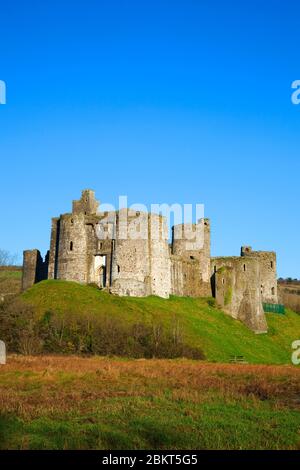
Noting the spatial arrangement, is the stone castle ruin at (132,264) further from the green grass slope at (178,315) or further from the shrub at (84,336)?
the shrub at (84,336)

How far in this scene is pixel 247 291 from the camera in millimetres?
61938

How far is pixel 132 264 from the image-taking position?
52.8m

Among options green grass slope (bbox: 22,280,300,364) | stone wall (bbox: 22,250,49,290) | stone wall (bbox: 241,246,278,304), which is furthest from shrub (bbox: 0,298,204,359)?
stone wall (bbox: 241,246,278,304)

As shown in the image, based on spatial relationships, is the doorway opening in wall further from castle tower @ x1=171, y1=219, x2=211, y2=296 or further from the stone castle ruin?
castle tower @ x1=171, y1=219, x2=211, y2=296

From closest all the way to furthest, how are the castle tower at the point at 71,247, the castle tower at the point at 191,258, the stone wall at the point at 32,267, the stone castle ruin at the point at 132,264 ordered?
the stone castle ruin at the point at 132,264 < the castle tower at the point at 71,247 < the stone wall at the point at 32,267 < the castle tower at the point at 191,258

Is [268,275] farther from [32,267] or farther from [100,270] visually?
[32,267]

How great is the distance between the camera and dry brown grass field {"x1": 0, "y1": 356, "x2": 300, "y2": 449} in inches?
590

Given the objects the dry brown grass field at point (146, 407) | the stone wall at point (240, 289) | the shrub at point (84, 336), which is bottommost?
the dry brown grass field at point (146, 407)

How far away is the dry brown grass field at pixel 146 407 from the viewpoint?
1499 cm

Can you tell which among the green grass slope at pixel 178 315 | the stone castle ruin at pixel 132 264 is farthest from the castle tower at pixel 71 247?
the green grass slope at pixel 178 315

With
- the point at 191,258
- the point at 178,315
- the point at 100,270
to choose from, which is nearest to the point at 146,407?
the point at 178,315

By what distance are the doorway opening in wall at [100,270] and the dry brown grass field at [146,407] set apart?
74.4 feet

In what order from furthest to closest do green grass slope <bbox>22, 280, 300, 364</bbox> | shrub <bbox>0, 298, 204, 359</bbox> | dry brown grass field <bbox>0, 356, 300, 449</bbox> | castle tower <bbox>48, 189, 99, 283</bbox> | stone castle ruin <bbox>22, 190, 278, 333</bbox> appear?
castle tower <bbox>48, 189, 99, 283</bbox> < stone castle ruin <bbox>22, 190, 278, 333</bbox> < green grass slope <bbox>22, 280, 300, 364</bbox> < shrub <bbox>0, 298, 204, 359</bbox> < dry brown grass field <bbox>0, 356, 300, 449</bbox>
